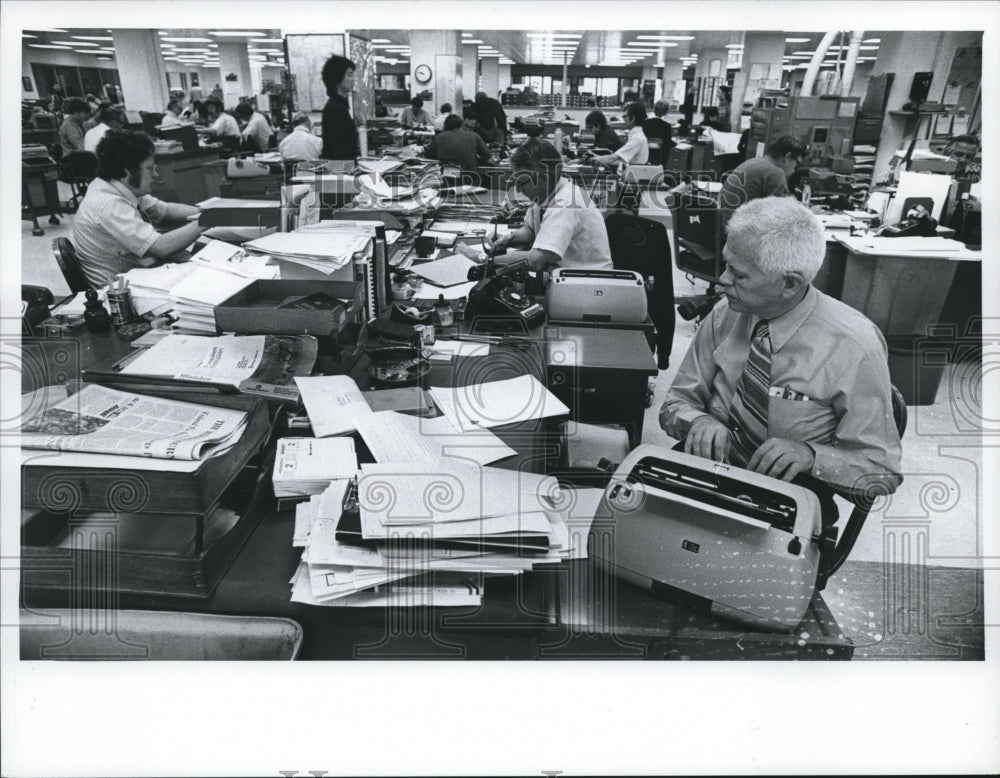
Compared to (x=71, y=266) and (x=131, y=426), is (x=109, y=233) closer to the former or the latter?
(x=71, y=266)

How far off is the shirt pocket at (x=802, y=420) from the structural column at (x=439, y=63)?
9.53 metres

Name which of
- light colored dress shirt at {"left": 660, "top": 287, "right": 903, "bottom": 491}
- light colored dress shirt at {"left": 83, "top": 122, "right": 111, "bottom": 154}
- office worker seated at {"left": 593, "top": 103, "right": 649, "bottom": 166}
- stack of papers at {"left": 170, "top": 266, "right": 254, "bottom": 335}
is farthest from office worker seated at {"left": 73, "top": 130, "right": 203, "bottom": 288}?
office worker seated at {"left": 593, "top": 103, "right": 649, "bottom": 166}

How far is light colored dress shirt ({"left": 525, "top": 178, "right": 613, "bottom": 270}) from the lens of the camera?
2914 millimetres

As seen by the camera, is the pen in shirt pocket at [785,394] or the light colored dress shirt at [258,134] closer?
the pen in shirt pocket at [785,394]

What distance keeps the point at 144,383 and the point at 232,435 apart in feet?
1.17

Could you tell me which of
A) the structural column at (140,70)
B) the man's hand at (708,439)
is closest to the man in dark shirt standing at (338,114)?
the man's hand at (708,439)

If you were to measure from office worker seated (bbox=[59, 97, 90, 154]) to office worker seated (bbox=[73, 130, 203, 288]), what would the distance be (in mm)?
6894

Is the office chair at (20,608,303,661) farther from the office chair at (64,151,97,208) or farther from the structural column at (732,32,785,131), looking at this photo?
the structural column at (732,32,785,131)

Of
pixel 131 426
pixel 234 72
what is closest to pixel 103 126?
pixel 131 426

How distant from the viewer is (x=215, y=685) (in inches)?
44.0

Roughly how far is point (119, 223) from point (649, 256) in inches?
95.2

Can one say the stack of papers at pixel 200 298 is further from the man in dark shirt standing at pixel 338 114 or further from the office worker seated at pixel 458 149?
the office worker seated at pixel 458 149

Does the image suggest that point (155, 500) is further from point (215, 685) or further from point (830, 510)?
point (830, 510)

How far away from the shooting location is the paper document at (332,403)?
1.54 metres
